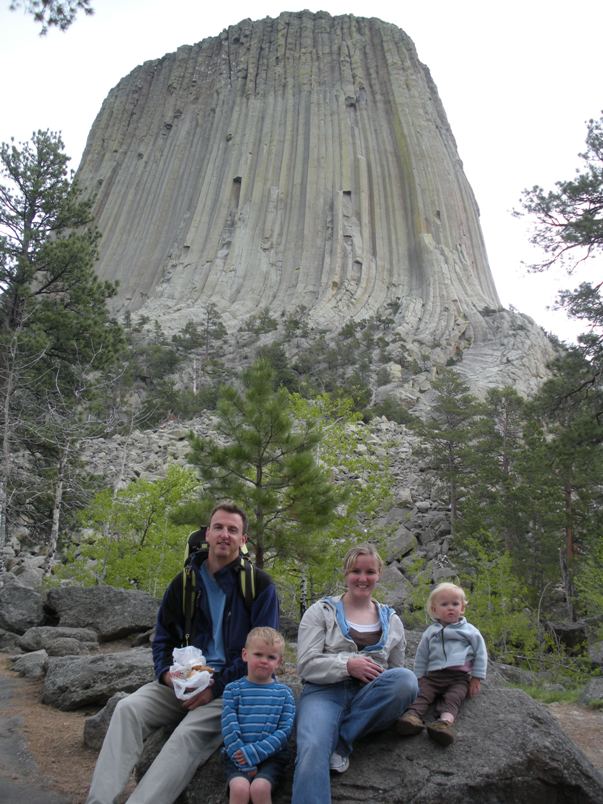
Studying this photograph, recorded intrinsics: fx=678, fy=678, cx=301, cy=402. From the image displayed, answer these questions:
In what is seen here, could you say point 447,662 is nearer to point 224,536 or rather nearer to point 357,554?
point 357,554

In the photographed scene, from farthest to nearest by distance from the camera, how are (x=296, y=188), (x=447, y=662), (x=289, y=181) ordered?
(x=289, y=181) → (x=296, y=188) → (x=447, y=662)

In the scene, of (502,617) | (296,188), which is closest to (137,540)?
(502,617)

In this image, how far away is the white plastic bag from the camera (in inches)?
130

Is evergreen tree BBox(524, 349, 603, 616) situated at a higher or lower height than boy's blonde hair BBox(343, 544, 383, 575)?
higher

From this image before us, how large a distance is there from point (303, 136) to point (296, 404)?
52.7 meters

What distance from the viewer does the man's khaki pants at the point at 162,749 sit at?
299cm

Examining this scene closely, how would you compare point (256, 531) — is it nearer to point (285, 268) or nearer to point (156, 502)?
point (156, 502)

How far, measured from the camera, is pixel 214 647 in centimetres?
349

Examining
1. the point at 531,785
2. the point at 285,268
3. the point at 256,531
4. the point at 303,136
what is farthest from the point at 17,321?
the point at 303,136

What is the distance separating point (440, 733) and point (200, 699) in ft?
3.79

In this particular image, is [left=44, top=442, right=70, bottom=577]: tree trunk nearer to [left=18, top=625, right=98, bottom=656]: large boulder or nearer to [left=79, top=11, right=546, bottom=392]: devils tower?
[left=18, top=625, right=98, bottom=656]: large boulder

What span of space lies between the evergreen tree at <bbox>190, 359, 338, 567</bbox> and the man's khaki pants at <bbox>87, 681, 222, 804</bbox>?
23.4 ft

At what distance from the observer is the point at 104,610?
29.3ft

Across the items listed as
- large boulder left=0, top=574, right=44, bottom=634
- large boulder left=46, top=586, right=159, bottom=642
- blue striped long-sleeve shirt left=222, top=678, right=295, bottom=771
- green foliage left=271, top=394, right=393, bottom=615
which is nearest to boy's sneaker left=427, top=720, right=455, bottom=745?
blue striped long-sleeve shirt left=222, top=678, right=295, bottom=771
